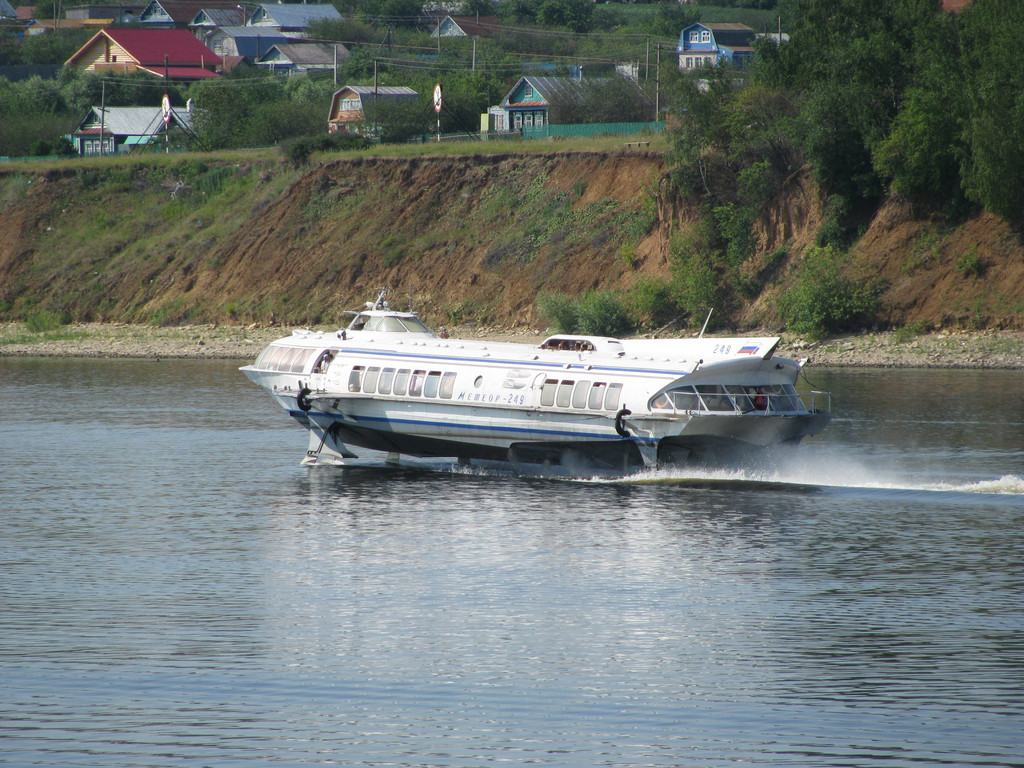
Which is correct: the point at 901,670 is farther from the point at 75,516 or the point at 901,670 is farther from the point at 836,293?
the point at 836,293

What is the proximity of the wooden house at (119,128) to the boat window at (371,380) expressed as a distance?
87273 millimetres

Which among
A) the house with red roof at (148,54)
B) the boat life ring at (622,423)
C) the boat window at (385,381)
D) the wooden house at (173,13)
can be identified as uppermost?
the wooden house at (173,13)

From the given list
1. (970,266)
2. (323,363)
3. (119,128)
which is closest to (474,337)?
(970,266)

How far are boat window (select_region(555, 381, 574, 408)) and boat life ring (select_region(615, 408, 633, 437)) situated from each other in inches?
56.4

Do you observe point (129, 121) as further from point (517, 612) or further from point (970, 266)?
point (517, 612)

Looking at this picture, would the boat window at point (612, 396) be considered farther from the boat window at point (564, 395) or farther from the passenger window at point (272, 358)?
the passenger window at point (272, 358)

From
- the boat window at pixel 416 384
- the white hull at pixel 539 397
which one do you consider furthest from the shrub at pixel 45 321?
the boat window at pixel 416 384

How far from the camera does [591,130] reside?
86562mm

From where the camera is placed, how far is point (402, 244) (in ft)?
271

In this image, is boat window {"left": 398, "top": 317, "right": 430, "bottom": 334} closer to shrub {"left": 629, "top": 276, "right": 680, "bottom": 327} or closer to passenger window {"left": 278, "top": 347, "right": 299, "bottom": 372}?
passenger window {"left": 278, "top": 347, "right": 299, "bottom": 372}

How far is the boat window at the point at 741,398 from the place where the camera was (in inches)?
1193

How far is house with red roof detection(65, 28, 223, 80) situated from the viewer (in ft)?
482

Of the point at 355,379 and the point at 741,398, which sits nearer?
the point at 741,398

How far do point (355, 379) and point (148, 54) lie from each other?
5107 inches
